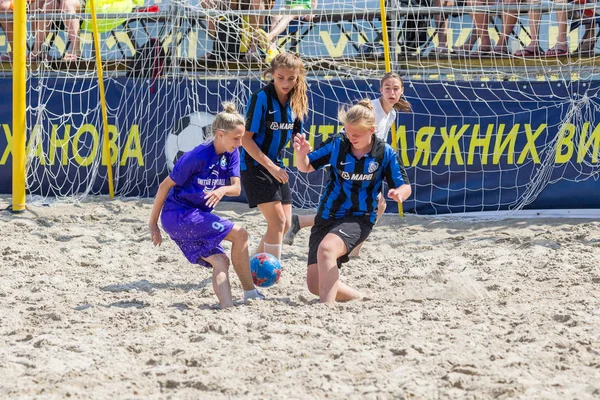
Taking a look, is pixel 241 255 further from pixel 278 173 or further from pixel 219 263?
pixel 278 173

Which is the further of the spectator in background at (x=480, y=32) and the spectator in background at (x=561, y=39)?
the spectator in background at (x=480, y=32)

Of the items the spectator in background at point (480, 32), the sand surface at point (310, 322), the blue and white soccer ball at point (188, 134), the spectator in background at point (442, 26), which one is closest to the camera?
the sand surface at point (310, 322)

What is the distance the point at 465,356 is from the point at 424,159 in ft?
15.2

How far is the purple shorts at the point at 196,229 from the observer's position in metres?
5.16

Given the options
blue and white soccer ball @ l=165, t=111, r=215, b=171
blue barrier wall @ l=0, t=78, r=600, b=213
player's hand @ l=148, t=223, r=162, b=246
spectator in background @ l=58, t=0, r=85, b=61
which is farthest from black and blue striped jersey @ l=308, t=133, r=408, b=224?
spectator in background @ l=58, t=0, r=85, b=61

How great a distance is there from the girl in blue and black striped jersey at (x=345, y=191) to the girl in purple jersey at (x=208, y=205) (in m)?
0.40

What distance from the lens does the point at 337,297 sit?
5.32 m

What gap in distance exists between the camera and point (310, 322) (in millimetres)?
4641

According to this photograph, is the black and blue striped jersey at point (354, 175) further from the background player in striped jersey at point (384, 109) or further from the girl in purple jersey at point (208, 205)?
the background player in striped jersey at point (384, 109)

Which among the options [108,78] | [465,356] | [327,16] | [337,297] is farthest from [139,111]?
[465,356]

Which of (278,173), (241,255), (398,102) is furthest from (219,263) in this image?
(398,102)

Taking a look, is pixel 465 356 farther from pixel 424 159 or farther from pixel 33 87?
pixel 33 87

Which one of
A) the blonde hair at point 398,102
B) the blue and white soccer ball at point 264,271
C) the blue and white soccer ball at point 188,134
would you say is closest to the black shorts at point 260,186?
the blue and white soccer ball at point 264,271

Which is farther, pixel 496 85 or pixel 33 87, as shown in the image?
pixel 33 87
